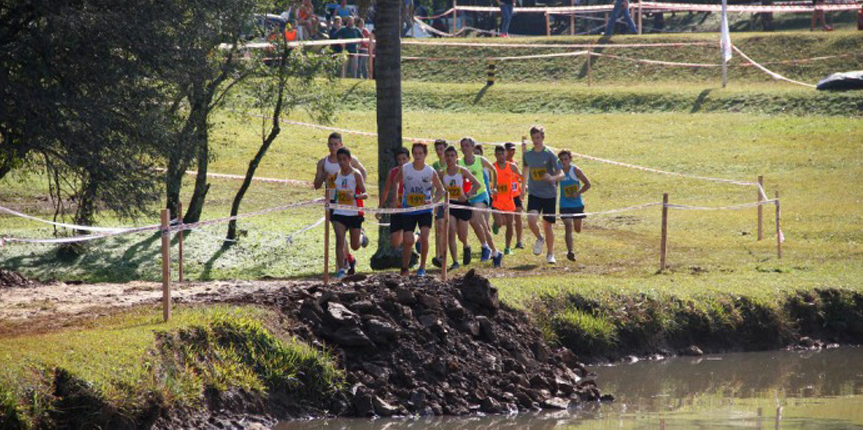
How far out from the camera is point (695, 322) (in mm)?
16938

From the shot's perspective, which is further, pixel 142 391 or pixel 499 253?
pixel 499 253

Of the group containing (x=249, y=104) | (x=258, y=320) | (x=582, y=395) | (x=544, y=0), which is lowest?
(x=582, y=395)

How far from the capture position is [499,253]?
19484 millimetres

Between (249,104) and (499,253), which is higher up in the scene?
(249,104)

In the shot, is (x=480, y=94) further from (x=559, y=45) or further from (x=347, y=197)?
(x=347, y=197)

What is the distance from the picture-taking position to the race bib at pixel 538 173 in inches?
783

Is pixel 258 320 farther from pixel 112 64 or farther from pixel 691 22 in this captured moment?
pixel 691 22

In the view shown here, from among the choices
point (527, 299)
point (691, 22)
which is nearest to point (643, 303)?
point (527, 299)

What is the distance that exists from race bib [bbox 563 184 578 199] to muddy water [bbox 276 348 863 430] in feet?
13.8

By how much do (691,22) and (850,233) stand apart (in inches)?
1144

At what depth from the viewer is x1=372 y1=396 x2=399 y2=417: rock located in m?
12.8

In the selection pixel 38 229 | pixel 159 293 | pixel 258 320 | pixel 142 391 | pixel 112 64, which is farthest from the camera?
pixel 38 229

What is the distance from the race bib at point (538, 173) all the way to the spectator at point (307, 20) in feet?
66.8

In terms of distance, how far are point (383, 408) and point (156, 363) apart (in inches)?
93.0
